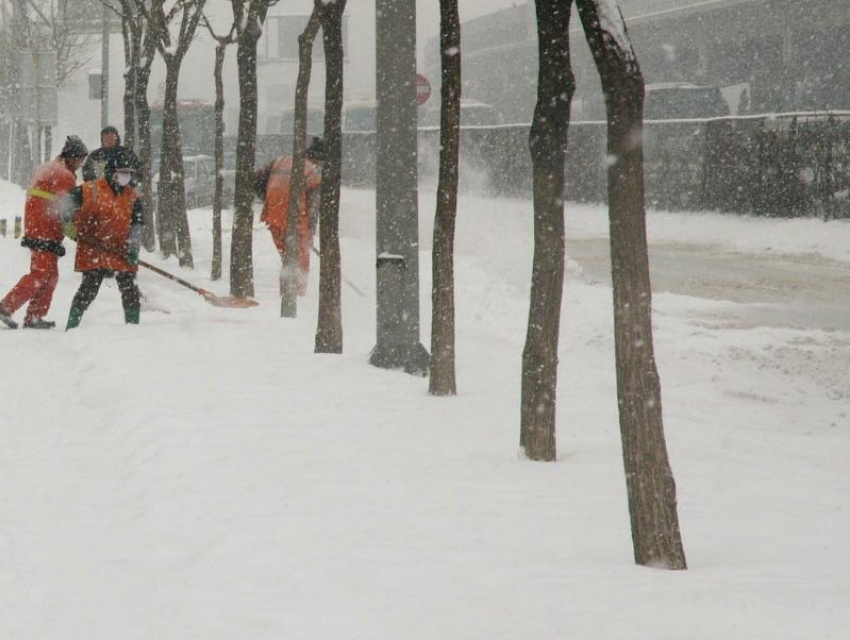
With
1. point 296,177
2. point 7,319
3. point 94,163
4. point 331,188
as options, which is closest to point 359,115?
point 94,163

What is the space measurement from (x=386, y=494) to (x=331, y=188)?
16.6 ft

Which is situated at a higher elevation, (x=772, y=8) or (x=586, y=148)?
(x=772, y=8)

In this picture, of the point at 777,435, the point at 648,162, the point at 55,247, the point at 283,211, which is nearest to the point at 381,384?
the point at 777,435

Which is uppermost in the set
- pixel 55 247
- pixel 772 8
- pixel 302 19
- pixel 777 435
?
pixel 302 19

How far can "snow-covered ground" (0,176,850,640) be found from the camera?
14.5 ft

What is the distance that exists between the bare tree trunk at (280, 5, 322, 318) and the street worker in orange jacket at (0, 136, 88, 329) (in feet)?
7.01

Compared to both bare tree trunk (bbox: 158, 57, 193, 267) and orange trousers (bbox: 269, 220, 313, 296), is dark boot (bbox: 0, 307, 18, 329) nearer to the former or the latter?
orange trousers (bbox: 269, 220, 313, 296)

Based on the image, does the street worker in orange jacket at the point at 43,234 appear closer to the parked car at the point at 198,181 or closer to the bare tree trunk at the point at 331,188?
the bare tree trunk at the point at 331,188

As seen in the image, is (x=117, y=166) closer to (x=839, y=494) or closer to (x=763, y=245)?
(x=839, y=494)

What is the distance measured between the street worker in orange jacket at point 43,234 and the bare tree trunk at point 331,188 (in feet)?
10.4

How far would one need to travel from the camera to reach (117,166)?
12633 mm

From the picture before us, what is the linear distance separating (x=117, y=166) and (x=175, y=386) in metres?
4.16

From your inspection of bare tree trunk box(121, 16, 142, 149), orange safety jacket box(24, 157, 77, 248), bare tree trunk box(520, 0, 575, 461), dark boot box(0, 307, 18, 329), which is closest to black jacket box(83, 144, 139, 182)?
orange safety jacket box(24, 157, 77, 248)

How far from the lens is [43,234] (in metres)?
13.2
